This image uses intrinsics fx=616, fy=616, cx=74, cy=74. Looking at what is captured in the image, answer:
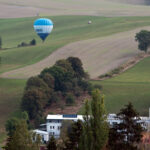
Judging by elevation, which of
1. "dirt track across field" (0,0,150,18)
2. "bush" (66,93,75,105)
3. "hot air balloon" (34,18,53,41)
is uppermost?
"dirt track across field" (0,0,150,18)

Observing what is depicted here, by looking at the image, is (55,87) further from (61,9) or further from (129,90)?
(61,9)

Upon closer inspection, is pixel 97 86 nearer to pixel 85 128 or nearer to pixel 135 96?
pixel 135 96

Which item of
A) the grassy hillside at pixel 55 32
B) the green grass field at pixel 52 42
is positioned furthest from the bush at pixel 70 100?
the grassy hillside at pixel 55 32

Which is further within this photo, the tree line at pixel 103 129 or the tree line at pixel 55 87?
the tree line at pixel 55 87

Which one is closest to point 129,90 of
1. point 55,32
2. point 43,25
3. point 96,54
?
point 96,54

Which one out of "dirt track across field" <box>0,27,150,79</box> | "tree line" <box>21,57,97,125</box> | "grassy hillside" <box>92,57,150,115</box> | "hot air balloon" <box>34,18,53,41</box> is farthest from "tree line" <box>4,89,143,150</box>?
"hot air balloon" <box>34,18,53,41</box>

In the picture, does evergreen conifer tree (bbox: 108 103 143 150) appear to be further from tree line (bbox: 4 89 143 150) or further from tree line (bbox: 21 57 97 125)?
tree line (bbox: 21 57 97 125)

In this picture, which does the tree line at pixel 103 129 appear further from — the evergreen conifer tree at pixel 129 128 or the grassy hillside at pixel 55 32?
Answer: the grassy hillside at pixel 55 32
